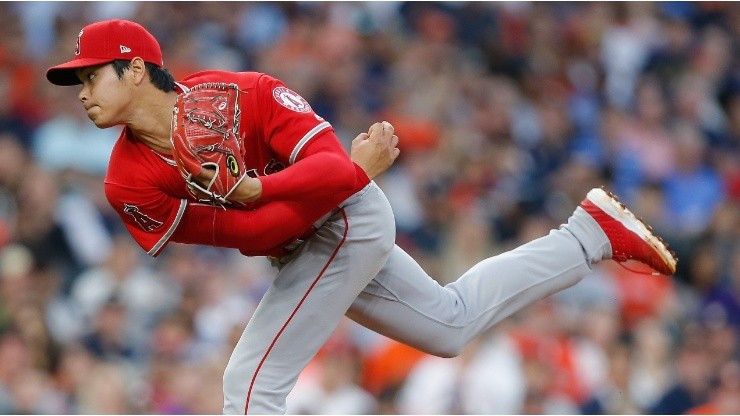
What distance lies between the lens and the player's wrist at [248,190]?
10.1 ft

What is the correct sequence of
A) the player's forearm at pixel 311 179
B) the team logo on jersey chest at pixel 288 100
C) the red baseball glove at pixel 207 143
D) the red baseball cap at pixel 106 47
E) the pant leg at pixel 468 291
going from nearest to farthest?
the red baseball glove at pixel 207 143 < the player's forearm at pixel 311 179 < the red baseball cap at pixel 106 47 < the team logo on jersey chest at pixel 288 100 < the pant leg at pixel 468 291

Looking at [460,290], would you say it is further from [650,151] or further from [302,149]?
[650,151]

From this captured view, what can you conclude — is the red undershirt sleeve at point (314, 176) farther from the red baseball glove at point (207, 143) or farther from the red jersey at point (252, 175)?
the red baseball glove at point (207, 143)

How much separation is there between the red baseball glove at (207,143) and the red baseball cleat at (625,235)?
1.25m

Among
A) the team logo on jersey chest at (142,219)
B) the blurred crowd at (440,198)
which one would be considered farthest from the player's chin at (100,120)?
the blurred crowd at (440,198)

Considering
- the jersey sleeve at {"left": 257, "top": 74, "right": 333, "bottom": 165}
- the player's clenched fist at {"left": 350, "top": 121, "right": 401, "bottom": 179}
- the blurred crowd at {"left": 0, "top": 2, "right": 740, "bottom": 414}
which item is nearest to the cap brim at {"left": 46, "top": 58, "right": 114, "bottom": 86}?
the jersey sleeve at {"left": 257, "top": 74, "right": 333, "bottom": 165}

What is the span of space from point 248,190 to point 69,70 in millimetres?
622

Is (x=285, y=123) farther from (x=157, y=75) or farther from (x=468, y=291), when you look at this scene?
(x=468, y=291)

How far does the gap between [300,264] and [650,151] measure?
5.08 m

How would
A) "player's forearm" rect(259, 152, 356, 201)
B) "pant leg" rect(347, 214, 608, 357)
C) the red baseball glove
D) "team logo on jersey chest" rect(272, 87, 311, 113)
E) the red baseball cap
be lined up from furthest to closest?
"pant leg" rect(347, 214, 608, 357) → "team logo on jersey chest" rect(272, 87, 311, 113) → the red baseball cap → "player's forearm" rect(259, 152, 356, 201) → the red baseball glove

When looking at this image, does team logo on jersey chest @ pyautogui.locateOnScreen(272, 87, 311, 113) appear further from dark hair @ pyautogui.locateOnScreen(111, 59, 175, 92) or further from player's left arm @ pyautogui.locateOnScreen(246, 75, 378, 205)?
dark hair @ pyautogui.locateOnScreen(111, 59, 175, 92)

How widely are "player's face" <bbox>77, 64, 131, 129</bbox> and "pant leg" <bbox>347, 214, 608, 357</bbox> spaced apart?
2.93 feet

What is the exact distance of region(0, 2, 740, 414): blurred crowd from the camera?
5.61m

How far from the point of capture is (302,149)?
10.8 feet
